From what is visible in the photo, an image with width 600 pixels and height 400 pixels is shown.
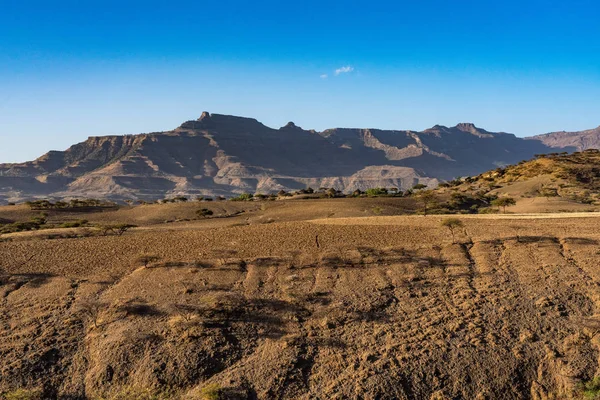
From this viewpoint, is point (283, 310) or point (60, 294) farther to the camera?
point (60, 294)

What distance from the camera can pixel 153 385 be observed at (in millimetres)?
16656

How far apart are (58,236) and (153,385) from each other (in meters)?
26.7

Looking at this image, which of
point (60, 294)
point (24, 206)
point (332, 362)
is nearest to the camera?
point (332, 362)

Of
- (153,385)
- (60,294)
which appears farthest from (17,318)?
(153,385)

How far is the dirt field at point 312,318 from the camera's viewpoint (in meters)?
16.7

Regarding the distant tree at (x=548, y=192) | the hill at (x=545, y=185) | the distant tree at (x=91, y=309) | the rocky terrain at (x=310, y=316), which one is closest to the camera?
the rocky terrain at (x=310, y=316)

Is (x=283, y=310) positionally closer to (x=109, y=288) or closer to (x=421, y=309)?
(x=421, y=309)

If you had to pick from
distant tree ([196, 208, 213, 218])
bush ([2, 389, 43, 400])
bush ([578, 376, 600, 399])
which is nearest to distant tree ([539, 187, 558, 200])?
distant tree ([196, 208, 213, 218])

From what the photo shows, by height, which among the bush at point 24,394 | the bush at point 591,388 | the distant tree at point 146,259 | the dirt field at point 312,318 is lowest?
the bush at point 591,388

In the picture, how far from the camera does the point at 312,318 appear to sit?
19.8 m

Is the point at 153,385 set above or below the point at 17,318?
below

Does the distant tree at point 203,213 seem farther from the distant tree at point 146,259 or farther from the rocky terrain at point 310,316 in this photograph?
the distant tree at point 146,259

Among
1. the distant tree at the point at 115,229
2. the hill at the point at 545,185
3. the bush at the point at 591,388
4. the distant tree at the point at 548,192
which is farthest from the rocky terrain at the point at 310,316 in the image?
the distant tree at the point at 548,192

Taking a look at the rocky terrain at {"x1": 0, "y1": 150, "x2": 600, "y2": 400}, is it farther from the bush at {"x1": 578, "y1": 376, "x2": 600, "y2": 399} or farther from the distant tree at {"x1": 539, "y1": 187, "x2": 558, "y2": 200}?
the distant tree at {"x1": 539, "y1": 187, "x2": 558, "y2": 200}
